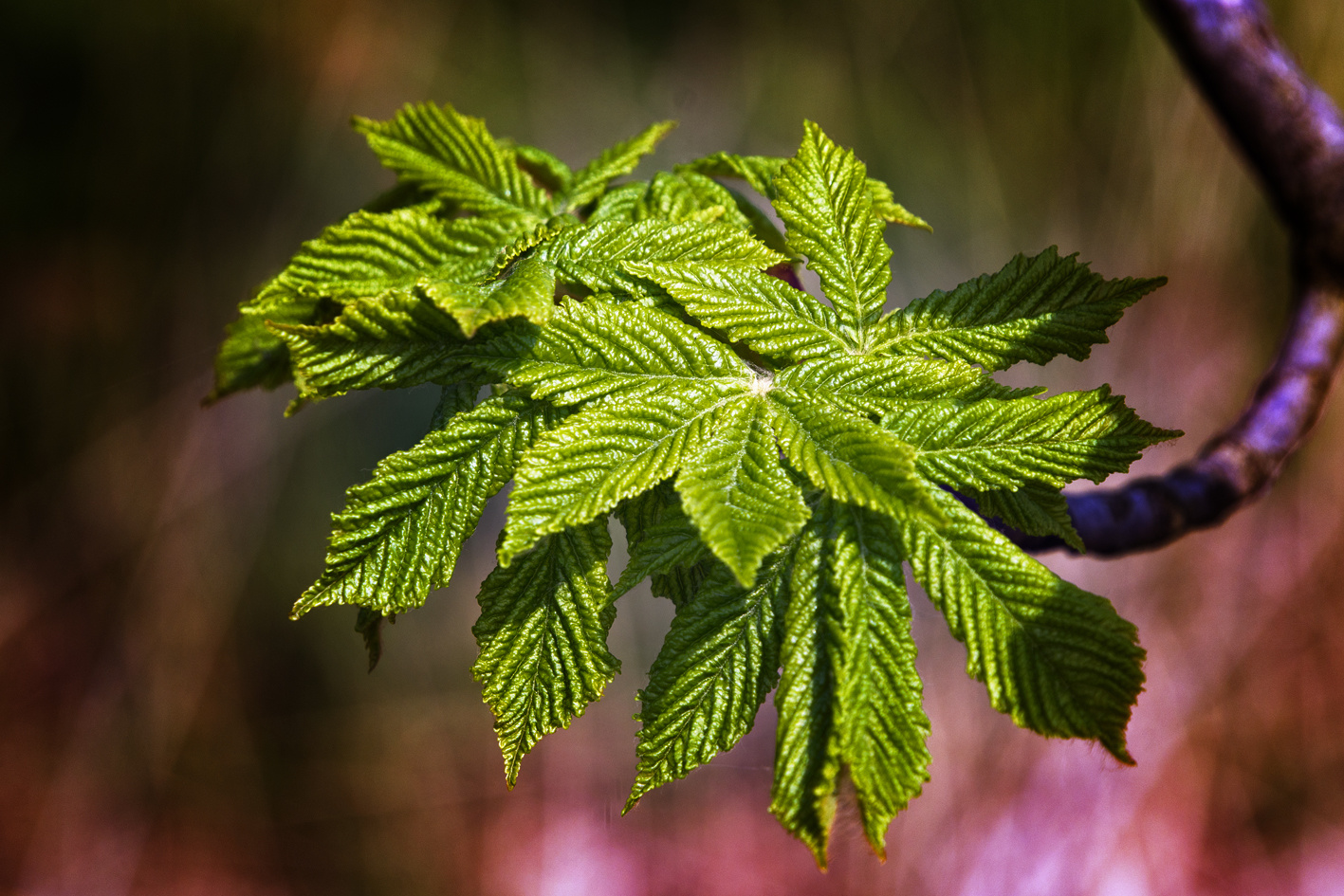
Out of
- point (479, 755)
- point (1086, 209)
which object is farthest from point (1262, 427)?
point (479, 755)

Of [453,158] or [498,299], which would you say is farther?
[453,158]

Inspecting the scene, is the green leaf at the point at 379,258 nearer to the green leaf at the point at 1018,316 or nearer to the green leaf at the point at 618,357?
the green leaf at the point at 618,357

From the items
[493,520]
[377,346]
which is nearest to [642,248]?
[377,346]

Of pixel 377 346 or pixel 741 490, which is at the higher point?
pixel 741 490

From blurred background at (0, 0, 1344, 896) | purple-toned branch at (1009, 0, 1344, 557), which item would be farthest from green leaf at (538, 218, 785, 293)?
blurred background at (0, 0, 1344, 896)

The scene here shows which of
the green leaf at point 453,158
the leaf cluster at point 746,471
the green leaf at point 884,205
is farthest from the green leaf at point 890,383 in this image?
the green leaf at point 453,158

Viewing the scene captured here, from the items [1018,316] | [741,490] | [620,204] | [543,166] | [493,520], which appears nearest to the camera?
[741,490]

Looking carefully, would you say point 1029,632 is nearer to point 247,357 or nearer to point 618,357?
point 618,357
